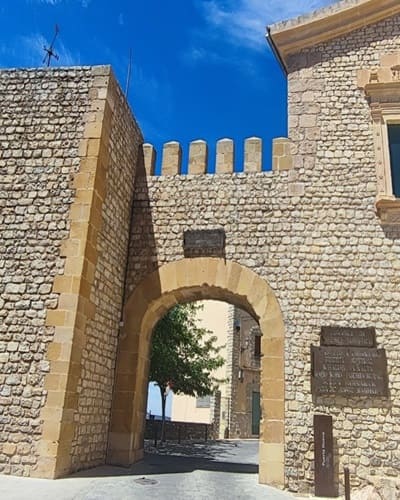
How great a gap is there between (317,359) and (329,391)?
1.54 ft

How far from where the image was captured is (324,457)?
638 cm

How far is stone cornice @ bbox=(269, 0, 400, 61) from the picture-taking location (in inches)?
337

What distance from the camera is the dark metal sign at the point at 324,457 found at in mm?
6266

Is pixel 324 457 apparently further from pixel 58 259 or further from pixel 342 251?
pixel 58 259

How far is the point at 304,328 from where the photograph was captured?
23.4ft

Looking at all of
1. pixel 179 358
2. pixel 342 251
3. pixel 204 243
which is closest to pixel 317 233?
pixel 342 251

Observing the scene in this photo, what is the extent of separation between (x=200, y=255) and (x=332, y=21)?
4965mm

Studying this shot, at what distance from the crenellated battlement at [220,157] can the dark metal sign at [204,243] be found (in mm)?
1166

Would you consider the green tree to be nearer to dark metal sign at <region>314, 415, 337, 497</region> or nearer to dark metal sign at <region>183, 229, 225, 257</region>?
dark metal sign at <region>183, 229, 225, 257</region>

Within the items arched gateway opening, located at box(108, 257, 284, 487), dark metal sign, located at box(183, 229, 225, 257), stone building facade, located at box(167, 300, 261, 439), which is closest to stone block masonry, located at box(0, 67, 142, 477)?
arched gateway opening, located at box(108, 257, 284, 487)

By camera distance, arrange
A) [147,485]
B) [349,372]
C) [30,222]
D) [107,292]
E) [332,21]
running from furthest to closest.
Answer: [332,21] < [107,292] < [349,372] < [30,222] < [147,485]

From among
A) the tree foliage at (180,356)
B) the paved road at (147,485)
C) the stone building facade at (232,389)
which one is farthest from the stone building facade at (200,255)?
the stone building facade at (232,389)

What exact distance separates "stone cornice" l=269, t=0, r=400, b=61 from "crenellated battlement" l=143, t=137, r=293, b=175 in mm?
2042

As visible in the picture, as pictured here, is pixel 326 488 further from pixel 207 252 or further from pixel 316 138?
pixel 316 138
